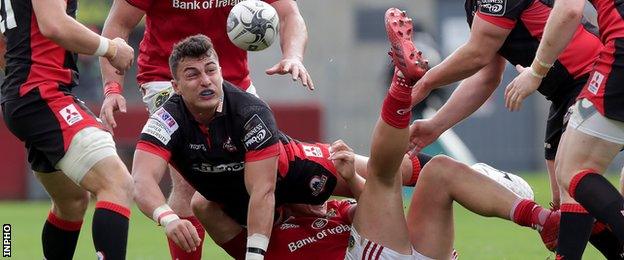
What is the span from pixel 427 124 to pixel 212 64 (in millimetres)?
1465

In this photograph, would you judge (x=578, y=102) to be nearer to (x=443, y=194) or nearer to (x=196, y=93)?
(x=443, y=194)

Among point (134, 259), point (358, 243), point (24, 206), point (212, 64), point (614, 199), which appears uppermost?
point (212, 64)

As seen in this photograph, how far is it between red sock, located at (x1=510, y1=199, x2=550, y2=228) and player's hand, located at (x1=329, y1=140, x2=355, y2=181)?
2.96 feet

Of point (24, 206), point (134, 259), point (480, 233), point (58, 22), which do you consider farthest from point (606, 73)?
point (24, 206)

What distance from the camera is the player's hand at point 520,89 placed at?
6.43m

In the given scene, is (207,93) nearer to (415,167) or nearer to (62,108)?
(62,108)

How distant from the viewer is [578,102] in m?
6.43

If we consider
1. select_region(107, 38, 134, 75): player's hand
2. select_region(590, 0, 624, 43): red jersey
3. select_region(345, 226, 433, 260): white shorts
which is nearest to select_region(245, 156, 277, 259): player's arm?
select_region(345, 226, 433, 260): white shorts

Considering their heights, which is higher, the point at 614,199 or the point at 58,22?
the point at 58,22

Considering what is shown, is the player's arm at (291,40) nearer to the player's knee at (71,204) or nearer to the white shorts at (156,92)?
the white shorts at (156,92)

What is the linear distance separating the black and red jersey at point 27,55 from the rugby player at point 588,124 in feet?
7.99

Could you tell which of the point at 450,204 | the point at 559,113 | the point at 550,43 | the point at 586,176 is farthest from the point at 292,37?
the point at 586,176

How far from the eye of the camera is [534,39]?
7117 millimetres

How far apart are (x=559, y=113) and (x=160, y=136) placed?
7.75 feet
